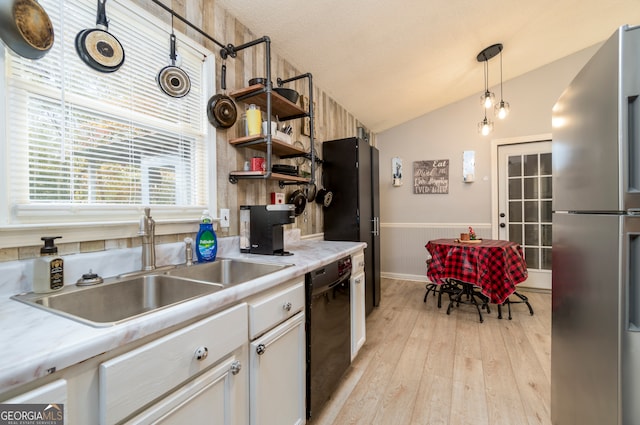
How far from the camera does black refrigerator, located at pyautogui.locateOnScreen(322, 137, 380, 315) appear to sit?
9.77 ft

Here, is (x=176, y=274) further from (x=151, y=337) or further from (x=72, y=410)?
(x=72, y=410)

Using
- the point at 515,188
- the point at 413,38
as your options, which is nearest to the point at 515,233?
the point at 515,188

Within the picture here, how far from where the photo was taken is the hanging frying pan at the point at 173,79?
1.49 meters

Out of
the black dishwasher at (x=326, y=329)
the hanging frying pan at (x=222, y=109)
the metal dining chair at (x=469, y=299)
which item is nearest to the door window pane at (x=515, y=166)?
the metal dining chair at (x=469, y=299)

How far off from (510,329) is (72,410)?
3.34 meters

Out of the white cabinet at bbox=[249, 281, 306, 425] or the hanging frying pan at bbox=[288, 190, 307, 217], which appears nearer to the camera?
the white cabinet at bbox=[249, 281, 306, 425]

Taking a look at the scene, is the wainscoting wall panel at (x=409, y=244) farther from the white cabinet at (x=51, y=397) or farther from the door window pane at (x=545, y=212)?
the white cabinet at (x=51, y=397)

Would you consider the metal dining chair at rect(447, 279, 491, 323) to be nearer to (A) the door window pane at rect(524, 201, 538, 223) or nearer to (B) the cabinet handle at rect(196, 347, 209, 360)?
(A) the door window pane at rect(524, 201, 538, 223)

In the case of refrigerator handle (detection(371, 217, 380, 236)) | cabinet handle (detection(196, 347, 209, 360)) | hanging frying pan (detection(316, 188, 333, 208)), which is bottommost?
cabinet handle (detection(196, 347, 209, 360))

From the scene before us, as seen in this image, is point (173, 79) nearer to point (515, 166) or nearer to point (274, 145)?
point (274, 145)

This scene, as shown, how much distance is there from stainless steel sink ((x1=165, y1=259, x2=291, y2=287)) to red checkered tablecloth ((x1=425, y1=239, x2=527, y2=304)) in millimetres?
2334

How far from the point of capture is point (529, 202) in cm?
410

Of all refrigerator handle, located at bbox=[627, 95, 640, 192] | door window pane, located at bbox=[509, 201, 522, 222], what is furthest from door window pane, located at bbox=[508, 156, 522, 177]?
refrigerator handle, located at bbox=[627, 95, 640, 192]

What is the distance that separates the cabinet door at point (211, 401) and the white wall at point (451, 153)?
13.4 feet
